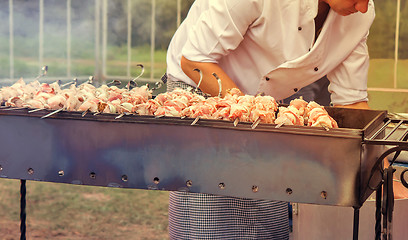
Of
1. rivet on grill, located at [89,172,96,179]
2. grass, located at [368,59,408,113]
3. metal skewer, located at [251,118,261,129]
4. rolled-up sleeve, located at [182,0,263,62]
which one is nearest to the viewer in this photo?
metal skewer, located at [251,118,261,129]

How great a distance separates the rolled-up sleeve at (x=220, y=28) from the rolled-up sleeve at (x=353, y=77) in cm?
49

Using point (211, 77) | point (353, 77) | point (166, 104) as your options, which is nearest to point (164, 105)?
point (166, 104)

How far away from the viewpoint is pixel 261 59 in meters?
2.20

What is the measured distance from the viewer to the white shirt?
2.00 metres

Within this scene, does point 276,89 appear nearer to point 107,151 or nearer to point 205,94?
point 205,94

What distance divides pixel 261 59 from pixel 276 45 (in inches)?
4.2

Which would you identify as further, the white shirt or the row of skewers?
the white shirt

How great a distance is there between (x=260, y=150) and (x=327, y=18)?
938mm

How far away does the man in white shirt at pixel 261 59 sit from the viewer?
1972 millimetres

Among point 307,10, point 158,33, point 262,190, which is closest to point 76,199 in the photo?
point 158,33

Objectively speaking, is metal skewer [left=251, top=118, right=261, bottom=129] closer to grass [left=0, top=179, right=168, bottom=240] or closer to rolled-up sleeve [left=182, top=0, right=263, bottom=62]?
rolled-up sleeve [left=182, top=0, right=263, bottom=62]

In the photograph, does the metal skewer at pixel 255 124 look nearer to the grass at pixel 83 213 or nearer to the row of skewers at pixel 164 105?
the row of skewers at pixel 164 105

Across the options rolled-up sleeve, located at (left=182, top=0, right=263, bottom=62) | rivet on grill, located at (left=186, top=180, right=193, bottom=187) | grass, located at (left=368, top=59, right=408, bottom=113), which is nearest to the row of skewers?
rivet on grill, located at (left=186, top=180, right=193, bottom=187)

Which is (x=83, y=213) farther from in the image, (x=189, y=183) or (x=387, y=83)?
(x=387, y=83)
